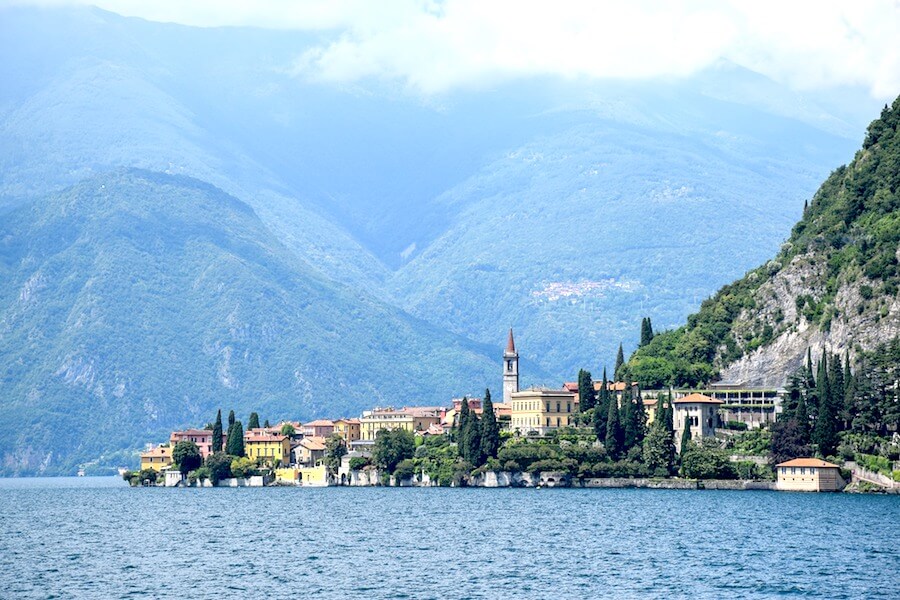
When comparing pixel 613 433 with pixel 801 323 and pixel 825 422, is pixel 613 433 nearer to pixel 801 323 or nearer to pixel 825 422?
pixel 825 422

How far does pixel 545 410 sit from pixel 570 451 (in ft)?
52.4

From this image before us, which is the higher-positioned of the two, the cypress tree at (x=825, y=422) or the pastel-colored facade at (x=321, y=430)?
the pastel-colored facade at (x=321, y=430)

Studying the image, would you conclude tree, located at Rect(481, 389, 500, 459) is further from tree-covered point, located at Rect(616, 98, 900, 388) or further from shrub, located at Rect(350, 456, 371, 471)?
shrub, located at Rect(350, 456, 371, 471)

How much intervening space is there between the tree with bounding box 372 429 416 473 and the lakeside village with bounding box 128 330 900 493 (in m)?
0.12

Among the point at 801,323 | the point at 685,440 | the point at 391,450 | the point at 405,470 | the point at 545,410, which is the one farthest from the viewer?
the point at 545,410

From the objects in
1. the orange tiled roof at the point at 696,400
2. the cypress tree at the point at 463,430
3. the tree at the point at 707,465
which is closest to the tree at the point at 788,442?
the tree at the point at 707,465

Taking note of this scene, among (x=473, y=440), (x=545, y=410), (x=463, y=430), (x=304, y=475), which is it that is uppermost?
(x=545, y=410)

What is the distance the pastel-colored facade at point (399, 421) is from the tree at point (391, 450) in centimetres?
1664

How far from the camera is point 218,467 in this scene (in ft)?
573

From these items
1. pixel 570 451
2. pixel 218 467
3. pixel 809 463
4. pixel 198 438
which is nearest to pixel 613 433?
pixel 570 451

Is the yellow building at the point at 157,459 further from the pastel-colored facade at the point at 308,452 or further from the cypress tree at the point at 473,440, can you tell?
the cypress tree at the point at 473,440

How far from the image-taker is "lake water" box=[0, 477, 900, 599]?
77.0m

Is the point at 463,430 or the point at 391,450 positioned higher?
the point at 463,430

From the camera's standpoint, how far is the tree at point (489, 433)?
498 ft
